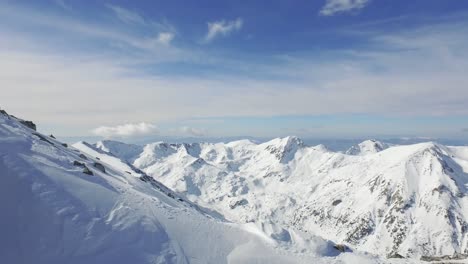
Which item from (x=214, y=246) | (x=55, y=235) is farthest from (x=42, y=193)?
(x=214, y=246)

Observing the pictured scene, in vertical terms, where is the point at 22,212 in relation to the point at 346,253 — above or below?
above

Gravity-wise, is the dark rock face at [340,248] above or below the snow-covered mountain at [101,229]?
below

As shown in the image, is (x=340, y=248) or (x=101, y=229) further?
(x=340, y=248)

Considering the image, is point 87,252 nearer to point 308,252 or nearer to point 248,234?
point 248,234

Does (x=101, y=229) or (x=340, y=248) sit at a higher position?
(x=101, y=229)

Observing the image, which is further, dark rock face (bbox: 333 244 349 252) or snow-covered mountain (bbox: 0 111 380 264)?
dark rock face (bbox: 333 244 349 252)

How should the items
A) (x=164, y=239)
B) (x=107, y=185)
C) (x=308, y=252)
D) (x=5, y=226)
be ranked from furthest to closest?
1. (x=107, y=185)
2. (x=308, y=252)
3. (x=164, y=239)
4. (x=5, y=226)

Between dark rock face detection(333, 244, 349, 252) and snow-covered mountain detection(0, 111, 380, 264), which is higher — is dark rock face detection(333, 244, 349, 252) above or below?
below

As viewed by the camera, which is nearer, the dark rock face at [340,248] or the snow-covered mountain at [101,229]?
the snow-covered mountain at [101,229]
